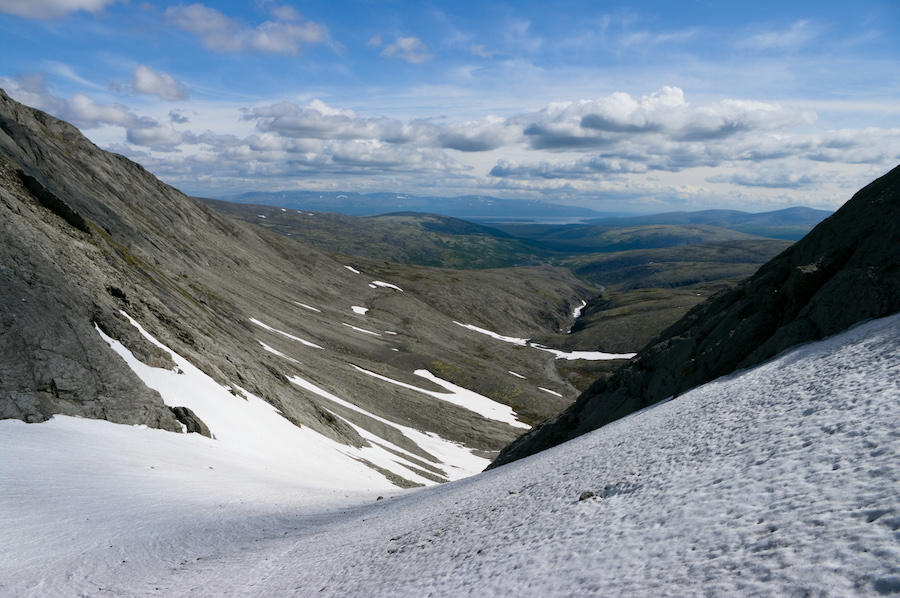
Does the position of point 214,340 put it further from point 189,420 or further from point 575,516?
point 575,516

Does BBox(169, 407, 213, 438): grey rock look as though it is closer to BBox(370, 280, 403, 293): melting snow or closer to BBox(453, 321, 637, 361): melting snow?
BBox(453, 321, 637, 361): melting snow

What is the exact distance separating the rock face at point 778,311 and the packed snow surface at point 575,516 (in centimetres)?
189

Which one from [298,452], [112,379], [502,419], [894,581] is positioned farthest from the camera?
[502,419]

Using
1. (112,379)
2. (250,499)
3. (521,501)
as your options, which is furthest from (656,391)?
(112,379)

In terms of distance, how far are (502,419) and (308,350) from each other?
32.4 m

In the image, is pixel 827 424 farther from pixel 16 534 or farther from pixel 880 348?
pixel 16 534

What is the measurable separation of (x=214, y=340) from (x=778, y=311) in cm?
4130

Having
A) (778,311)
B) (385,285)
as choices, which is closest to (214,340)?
(778,311)

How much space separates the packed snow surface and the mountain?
4.92 metres

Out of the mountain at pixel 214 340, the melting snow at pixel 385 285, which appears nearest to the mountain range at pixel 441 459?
the mountain at pixel 214 340

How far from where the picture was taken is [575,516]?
11.0 metres

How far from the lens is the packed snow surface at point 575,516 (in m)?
7.44

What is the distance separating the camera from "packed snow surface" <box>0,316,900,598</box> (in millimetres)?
7441

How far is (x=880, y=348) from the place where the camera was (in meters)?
13.4
